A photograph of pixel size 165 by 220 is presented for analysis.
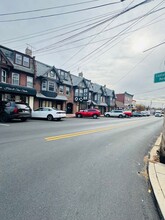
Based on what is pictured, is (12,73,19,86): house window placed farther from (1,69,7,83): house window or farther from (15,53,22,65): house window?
(15,53,22,65): house window

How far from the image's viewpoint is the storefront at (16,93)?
19.6 m

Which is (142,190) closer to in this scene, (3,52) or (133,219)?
(133,219)

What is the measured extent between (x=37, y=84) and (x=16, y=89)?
17.9 feet

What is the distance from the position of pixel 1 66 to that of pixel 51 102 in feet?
35.3

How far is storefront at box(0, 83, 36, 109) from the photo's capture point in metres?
19.6

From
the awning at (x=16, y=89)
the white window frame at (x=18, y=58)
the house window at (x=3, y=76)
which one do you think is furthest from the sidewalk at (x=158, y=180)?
the white window frame at (x=18, y=58)

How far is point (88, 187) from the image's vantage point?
3.48m

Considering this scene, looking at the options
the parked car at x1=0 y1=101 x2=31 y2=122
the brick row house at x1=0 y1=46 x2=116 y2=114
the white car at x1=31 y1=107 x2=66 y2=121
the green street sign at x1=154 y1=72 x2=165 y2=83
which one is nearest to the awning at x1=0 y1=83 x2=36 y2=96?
the brick row house at x1=0 y1=46 x2=116 y2=114

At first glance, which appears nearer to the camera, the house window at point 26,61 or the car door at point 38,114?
the car door at point 38,114

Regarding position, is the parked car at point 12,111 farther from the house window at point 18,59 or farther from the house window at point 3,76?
the house window at point 18,59

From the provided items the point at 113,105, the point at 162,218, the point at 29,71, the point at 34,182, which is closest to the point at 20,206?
the point at 34,182

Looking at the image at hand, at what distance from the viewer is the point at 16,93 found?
2144cm

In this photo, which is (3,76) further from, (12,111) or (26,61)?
(12,111)

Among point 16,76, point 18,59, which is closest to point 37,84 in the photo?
point 16,76
